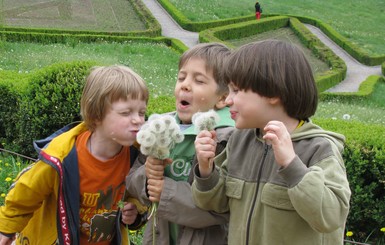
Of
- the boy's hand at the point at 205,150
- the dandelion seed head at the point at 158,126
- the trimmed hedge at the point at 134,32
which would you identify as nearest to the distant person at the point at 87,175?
the dandelion seed head at the point at 158,126

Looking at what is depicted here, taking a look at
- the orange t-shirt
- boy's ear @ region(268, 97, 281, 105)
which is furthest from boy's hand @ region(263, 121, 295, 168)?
the orange t-shirt

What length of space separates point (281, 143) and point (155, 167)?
639 mm

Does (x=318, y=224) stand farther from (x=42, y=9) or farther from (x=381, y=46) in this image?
(x=381, y=46)

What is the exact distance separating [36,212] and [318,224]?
1561 millimetres

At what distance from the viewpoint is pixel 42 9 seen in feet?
79.9

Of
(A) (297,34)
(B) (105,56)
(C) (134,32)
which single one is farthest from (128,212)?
(A) (297,34)

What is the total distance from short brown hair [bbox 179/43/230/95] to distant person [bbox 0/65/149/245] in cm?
29

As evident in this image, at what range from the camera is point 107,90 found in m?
2.58

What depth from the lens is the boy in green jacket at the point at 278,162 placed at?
6.20ft

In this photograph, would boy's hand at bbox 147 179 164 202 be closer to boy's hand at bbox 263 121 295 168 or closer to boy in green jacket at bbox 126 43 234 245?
boy in green jacket at bbox 126 43 234 245

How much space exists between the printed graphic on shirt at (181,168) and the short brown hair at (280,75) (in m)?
0.54

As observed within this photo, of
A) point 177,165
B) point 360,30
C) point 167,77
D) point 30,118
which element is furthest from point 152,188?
point 360,30

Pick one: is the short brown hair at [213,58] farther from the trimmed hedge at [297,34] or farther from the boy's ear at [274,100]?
the trimmed hedge at [297,34]

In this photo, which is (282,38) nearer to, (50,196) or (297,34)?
(297,34)
